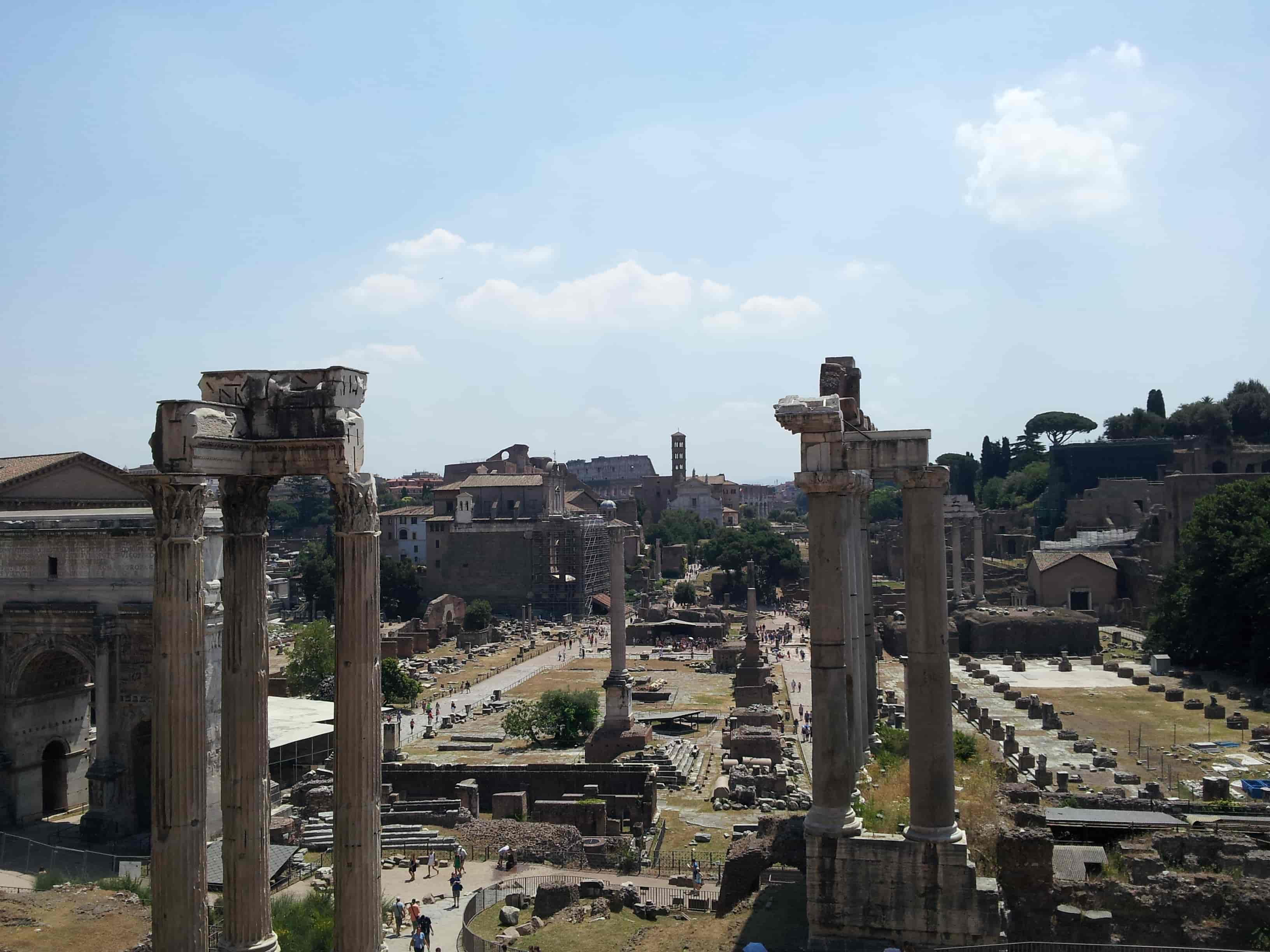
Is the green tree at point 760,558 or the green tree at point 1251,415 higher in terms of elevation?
the green tree at point 1251,415

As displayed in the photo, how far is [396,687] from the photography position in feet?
160

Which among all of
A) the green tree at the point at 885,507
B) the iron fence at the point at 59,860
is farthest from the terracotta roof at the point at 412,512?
the iron fence at the point at 59,860

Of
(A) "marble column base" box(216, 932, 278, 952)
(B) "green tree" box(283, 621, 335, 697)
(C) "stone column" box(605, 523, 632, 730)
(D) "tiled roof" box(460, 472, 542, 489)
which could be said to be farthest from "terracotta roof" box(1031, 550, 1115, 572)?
(A) "marble column base" box(216, 932, 278, 952)

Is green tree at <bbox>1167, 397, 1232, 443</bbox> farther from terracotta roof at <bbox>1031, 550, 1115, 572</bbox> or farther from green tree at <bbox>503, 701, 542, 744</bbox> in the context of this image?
green tree at <bbox>503, 701, 542, 744</bbox>

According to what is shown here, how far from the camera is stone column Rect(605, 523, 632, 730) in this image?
3922 cm

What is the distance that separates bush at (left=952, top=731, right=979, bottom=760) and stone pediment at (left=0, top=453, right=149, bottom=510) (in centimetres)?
2525

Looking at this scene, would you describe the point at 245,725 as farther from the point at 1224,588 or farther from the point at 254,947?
the point at 1224,588

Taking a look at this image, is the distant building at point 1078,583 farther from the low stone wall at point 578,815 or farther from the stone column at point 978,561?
the low stone wall at point 578,815

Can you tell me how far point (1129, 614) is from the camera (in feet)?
230

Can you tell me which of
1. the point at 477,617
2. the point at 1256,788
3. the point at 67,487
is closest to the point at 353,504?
the point at 1256,788

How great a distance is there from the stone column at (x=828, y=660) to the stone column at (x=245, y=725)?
666 centimetres

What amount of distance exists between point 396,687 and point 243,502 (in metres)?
39.1

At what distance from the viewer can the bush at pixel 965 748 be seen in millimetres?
27062

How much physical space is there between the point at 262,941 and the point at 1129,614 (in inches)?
2708
